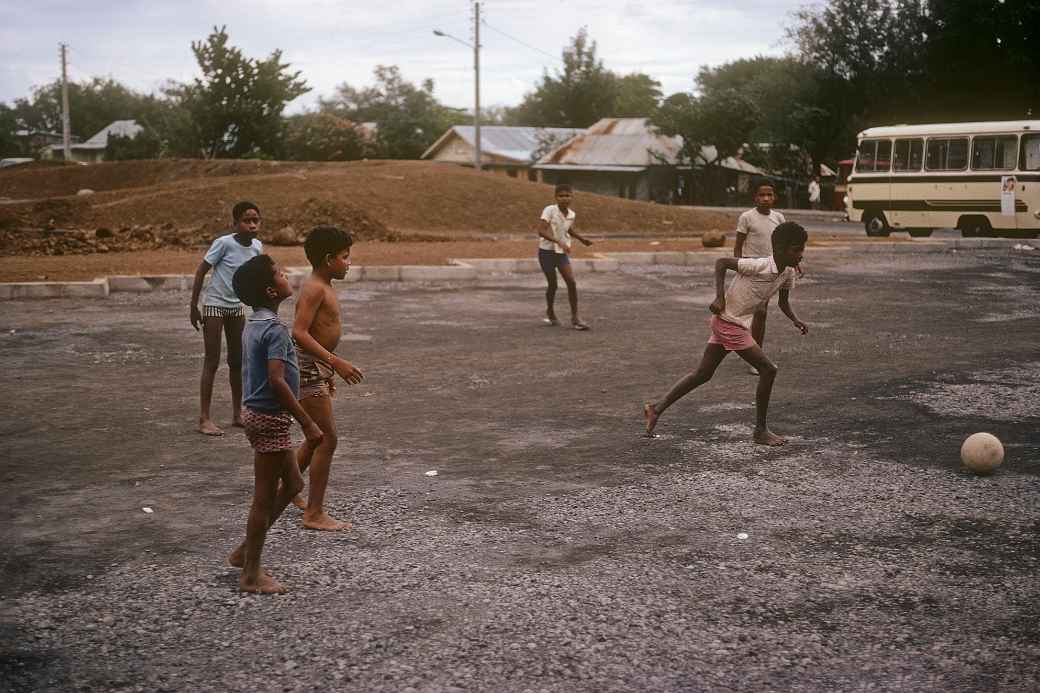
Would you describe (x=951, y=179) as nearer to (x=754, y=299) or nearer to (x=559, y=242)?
(x=559, y=242)

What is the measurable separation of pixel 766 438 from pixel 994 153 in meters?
23.0

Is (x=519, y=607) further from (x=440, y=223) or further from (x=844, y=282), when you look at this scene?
(x=440, y=223)

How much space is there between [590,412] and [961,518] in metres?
3.54

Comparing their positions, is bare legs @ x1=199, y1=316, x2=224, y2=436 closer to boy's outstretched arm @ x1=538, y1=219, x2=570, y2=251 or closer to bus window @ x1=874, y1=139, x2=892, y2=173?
boy's outstretched arm @ x1=538, y1=219, x2=570, y2=251

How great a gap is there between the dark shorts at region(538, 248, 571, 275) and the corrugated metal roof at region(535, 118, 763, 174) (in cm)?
4948

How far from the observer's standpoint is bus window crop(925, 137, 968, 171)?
28453 mm

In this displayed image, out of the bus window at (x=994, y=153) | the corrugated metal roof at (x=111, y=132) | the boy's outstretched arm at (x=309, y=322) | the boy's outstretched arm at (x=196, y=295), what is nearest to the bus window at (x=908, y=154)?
the bus window at (x=994, y=153)

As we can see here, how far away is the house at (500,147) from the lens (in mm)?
68875

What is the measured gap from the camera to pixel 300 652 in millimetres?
4320

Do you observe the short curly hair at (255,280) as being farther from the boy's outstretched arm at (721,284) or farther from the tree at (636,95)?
the tree at (636,95)

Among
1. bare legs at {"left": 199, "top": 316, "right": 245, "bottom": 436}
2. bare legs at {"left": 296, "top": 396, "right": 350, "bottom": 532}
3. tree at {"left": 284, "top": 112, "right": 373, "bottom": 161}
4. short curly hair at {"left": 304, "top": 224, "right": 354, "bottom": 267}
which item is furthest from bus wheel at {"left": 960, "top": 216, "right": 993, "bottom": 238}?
tree at {"left": 284, "top": 112, "right": 373, "bottom": 161}

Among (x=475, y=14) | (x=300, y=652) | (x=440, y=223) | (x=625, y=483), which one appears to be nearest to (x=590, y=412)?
(x=625, y=483)

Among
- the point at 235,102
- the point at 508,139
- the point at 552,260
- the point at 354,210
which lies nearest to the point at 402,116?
the point at 508,139

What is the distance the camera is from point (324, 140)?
219 feet
